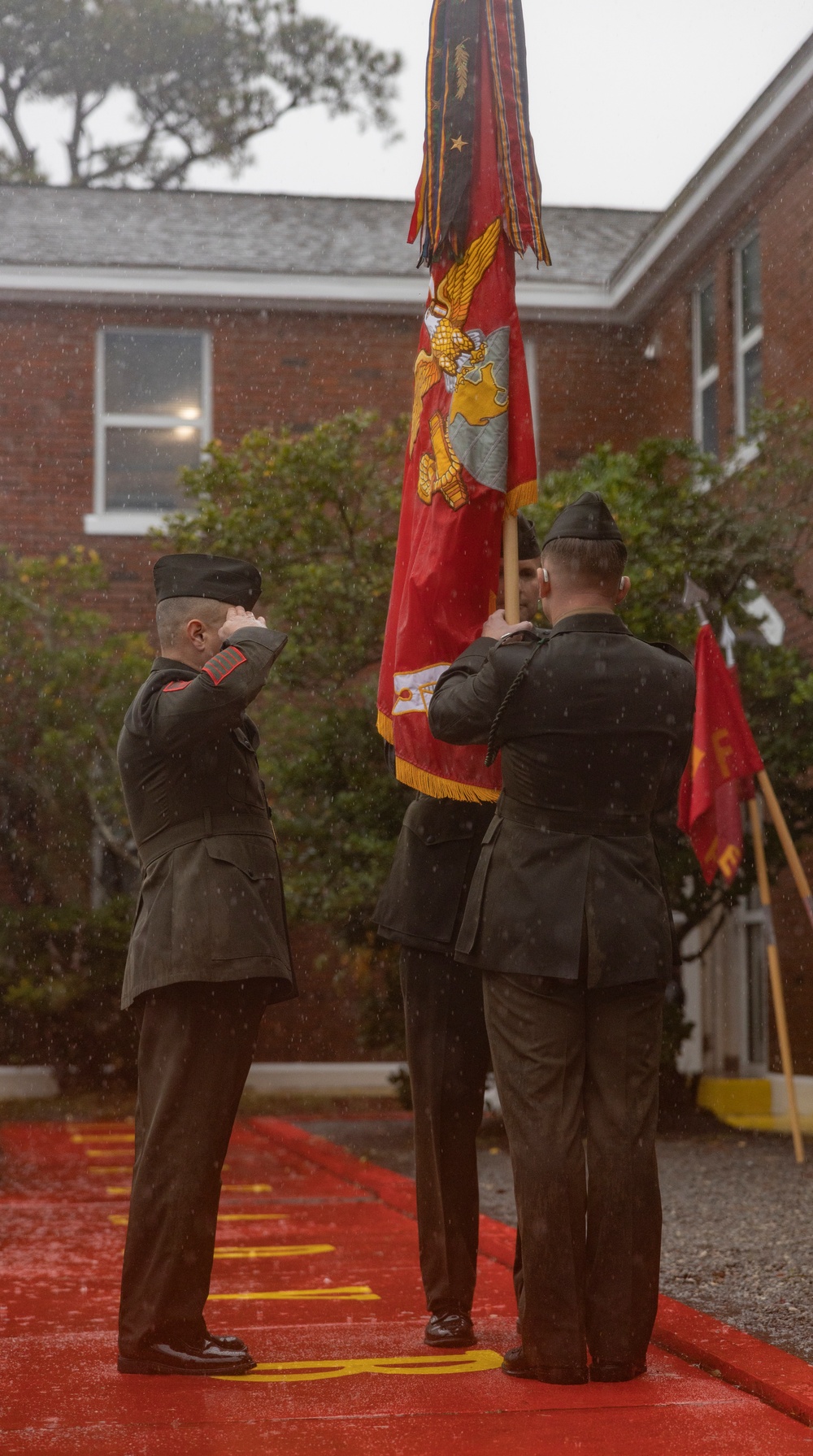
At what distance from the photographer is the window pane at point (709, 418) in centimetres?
1429

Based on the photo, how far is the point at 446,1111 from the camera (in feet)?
14.7

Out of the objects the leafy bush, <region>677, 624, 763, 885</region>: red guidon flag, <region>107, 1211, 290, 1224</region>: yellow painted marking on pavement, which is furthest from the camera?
the leafy bush

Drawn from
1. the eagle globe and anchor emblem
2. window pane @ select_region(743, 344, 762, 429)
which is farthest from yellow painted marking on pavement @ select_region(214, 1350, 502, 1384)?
window pane @ select_region(743, 344, 762, 429)

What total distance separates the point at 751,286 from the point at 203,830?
1031cm

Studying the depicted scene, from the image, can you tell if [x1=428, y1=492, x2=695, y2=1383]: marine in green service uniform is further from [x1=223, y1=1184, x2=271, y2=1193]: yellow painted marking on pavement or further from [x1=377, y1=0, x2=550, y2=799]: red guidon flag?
[x1=223, y1=1184, x2=271, y2=1193]: yellow painted marking on pavement

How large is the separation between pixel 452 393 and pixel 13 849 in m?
9.93

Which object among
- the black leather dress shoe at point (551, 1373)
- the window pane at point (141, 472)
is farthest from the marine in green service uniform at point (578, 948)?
the window pane at point (141, 472)

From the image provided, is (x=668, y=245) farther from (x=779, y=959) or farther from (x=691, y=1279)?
(x=691, y=1279)

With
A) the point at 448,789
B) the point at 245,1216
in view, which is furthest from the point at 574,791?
the point at 245,1216

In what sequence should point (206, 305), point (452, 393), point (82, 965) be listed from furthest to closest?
point (206, 305) → point (82, 965) → point (452, 393)

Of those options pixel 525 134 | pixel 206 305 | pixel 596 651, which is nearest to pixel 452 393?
pixel 525 134

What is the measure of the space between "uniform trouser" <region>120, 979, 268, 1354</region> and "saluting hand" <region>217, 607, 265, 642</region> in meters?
0.89

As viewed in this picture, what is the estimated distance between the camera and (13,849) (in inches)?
549

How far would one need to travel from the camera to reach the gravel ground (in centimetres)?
506
